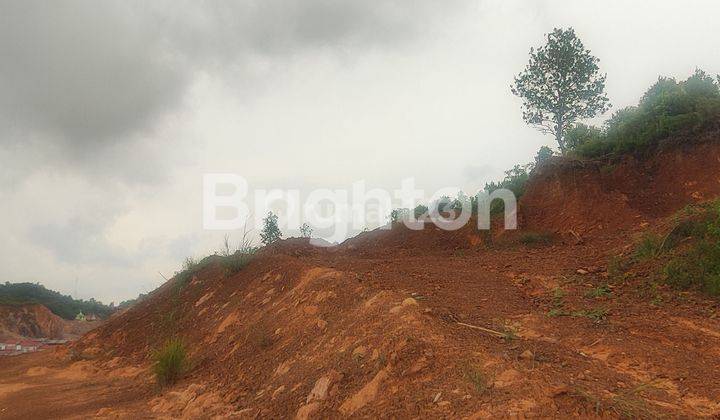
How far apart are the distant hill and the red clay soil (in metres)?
42.0

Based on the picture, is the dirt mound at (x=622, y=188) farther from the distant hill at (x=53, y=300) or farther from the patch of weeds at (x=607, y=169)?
the distant hill at (x=53, y=300)

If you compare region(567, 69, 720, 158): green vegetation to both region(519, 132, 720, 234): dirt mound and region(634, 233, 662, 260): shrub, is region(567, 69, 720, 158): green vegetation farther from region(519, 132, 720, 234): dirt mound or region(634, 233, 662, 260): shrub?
region(634, 233, 662, 260): shrub

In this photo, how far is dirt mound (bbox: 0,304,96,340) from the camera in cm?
3684

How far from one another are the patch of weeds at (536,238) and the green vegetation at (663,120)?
12.0ft

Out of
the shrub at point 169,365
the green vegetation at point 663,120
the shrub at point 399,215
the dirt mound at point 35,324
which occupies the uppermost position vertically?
the green vegetation at point 663,120

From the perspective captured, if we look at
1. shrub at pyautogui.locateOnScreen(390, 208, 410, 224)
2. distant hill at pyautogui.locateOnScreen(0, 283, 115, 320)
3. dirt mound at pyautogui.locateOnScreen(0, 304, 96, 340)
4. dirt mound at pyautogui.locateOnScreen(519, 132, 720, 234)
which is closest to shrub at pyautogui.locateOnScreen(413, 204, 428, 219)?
shrub at pyautogui.locateOnScreen(390, 208, 410, 224)

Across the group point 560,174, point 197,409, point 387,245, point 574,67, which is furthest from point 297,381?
point 574,67

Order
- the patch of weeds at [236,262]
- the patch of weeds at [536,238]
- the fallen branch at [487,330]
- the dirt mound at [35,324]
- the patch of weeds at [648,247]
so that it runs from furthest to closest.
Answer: the dirt mound at [35,324]
the patch of weeds at [536,238]
the patch of weeds at [236,262]
the patch of weeds at [648,247]
the fallen branch at [487,330]

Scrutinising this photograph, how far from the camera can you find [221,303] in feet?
34.7

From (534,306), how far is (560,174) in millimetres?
8811

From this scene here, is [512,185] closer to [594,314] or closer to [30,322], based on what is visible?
[594,314]

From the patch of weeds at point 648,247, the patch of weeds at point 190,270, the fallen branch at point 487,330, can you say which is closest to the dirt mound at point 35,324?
the patch of weeds at point 190,270

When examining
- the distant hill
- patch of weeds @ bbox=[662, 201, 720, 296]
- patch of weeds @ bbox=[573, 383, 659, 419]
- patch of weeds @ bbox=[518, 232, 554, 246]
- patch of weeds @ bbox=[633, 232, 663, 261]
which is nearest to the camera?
patch of weeds @ bbox=[573, 383, 659, 419]

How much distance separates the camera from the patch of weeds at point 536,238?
12219mm
